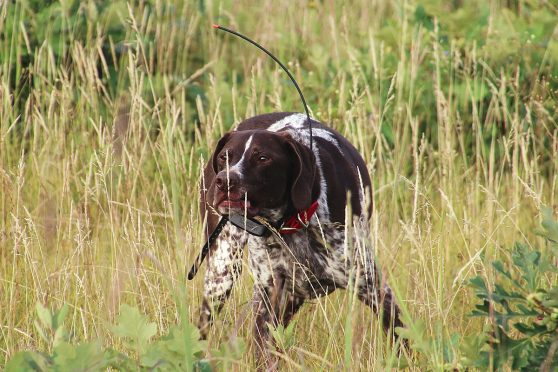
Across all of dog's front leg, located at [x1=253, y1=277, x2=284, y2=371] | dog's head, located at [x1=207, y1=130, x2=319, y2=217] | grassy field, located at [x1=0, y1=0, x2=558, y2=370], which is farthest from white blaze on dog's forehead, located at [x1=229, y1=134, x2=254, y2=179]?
grassy field, located at [x1=0, y1=0, x2=558, y2=370]

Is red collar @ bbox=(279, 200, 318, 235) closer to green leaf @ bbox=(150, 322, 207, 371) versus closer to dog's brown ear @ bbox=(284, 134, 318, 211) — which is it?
dog's brown ear @ bbox=(284, 134, 318, 211)

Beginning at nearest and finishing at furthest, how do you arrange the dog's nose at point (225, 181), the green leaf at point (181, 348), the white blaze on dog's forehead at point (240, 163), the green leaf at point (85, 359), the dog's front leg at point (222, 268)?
1. the green leaf at point (85, 359)
2. the green leaf at point (181, 348)
3. the dog's nose at point (225, 181)
4. the white blaze on dog's forehead at point (240, 163)
5. the dog's front leg at point (222, 268)

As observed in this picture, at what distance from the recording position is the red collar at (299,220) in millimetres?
3699

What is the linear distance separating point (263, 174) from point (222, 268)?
21.4 inches

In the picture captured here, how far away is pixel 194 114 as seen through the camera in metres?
5.70

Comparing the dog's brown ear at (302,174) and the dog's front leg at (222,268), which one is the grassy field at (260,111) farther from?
the dog's brown ear at (302,174)

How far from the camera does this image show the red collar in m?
3.70

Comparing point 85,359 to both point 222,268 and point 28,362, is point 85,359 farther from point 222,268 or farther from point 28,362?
point 222,268

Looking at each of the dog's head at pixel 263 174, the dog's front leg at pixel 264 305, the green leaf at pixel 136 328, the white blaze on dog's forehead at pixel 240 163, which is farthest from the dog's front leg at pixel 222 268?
the green leaf at pixel 136 328

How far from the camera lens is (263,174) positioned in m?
3.58

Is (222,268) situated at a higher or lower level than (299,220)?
lower

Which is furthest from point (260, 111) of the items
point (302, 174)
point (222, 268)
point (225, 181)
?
point (225, 181)

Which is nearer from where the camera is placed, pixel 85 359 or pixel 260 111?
pixel 85 359

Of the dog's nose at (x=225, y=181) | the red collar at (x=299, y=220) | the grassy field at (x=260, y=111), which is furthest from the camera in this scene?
the grassy field at (x=260, y=111)
